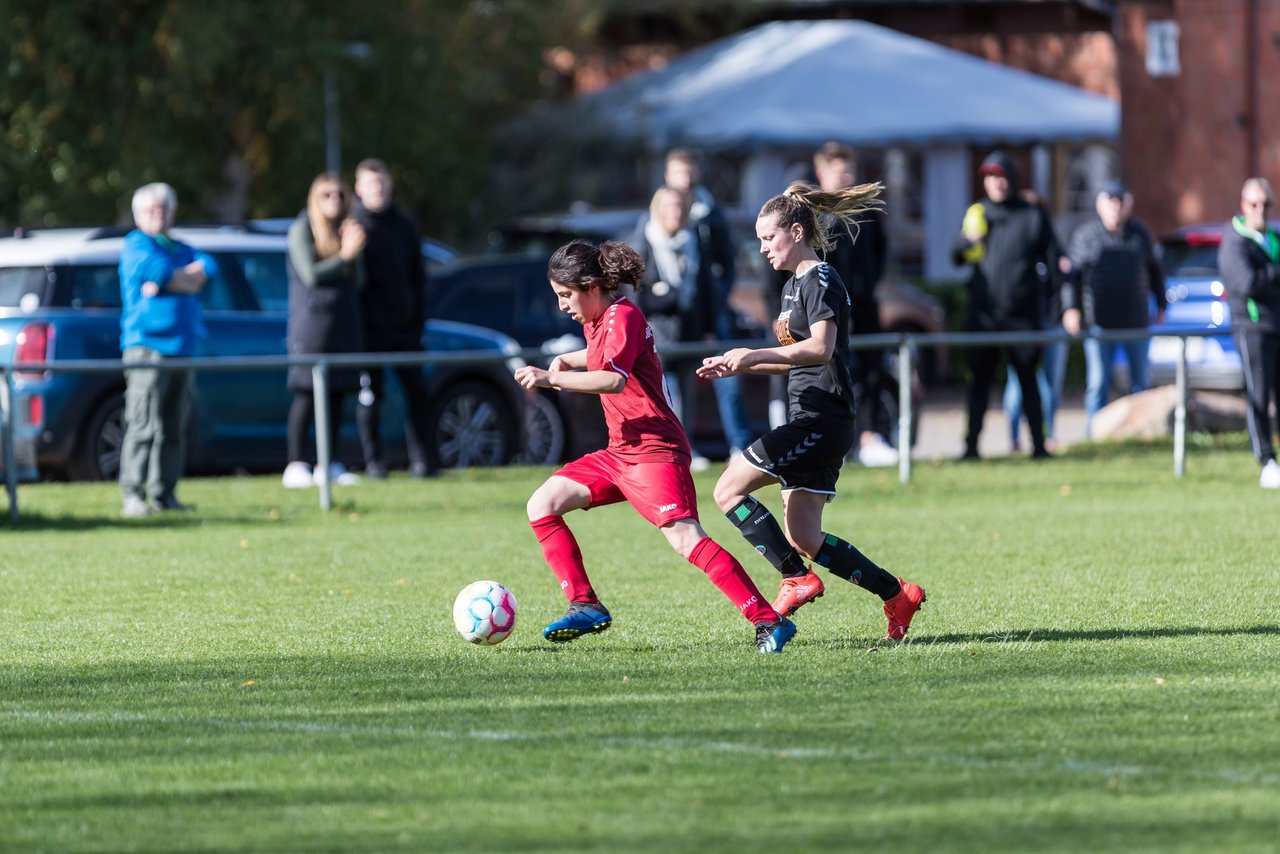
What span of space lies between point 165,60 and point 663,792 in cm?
2311

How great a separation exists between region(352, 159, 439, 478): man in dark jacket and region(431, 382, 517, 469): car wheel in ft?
2.50

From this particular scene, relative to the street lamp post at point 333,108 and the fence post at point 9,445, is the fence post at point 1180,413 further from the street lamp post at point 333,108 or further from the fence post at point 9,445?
the street lamp post at point 333,108

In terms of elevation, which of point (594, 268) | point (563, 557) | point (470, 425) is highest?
point (594, 268)

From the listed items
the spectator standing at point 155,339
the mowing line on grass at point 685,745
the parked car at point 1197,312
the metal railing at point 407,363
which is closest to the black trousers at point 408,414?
the metal railing at point 407,363

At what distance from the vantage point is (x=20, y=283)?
14.9 metres

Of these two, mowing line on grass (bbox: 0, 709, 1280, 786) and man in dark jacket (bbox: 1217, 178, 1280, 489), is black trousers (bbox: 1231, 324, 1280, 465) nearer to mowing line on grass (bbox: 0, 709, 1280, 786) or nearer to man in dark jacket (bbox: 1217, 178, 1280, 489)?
man in dark jacket (bbox: 1217, 178, 1280, 489)

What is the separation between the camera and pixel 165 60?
89.4 ft

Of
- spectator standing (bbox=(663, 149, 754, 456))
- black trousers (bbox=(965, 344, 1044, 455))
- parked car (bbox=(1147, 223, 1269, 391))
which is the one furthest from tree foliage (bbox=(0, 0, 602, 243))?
black trousers (bbox=(965, 344, 1044, 455))

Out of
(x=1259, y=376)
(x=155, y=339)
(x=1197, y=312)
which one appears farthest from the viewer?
(x=1197, y=312)

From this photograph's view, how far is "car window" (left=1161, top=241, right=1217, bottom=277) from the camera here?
2155 cm

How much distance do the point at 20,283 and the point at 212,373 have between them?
1492mm

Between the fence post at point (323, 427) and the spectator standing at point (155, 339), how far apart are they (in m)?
0.83

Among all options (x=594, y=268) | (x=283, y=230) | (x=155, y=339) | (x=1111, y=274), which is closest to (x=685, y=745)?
(x=594, y=268)

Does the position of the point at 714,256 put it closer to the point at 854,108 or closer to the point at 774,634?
the point at 774,634
